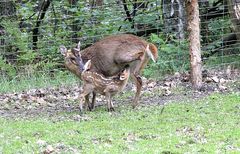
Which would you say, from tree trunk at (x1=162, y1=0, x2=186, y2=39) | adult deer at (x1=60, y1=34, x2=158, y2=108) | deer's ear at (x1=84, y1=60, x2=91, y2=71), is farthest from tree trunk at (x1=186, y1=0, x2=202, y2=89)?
tree trunk at (x1=162, y1=0, x2=186, y2=39)

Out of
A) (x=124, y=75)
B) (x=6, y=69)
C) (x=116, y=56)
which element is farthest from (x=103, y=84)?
(x=6, y=69)

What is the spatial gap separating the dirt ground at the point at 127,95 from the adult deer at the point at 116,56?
1.76ft

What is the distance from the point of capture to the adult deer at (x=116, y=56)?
927 centimetres

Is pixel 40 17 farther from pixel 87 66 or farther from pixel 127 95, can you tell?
pixel 87 66

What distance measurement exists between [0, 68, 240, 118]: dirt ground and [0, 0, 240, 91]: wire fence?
713 mm

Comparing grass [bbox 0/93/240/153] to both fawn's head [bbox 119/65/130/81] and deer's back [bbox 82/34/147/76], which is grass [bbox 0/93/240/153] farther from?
deer's back [bbox 82/34/147/76]

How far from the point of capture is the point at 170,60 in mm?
12367

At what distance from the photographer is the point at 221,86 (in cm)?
1048

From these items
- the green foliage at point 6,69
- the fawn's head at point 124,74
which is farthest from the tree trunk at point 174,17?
the fawn's head at point 124,74

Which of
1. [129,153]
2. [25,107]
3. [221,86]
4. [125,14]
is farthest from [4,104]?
[125,14]

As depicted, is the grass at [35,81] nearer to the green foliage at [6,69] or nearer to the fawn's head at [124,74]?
the green foliage at [6,69]

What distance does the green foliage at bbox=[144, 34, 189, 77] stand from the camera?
1221 centimetres

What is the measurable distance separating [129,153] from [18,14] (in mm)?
9534

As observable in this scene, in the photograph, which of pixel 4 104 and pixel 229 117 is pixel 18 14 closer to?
pixel 4 104
